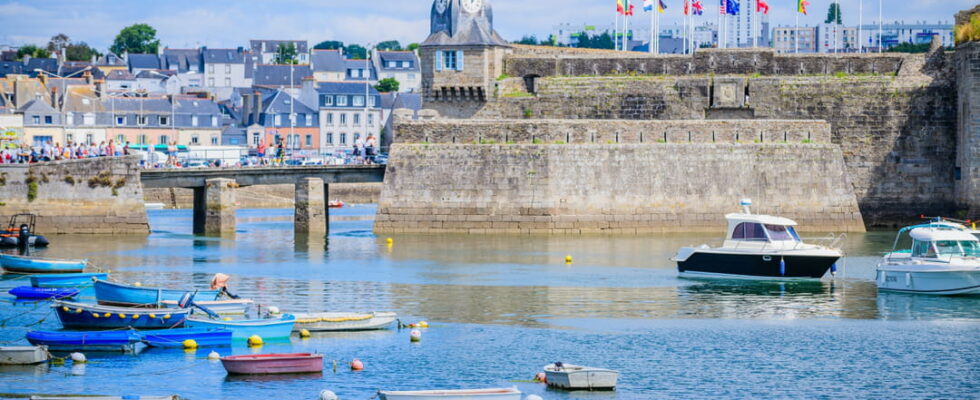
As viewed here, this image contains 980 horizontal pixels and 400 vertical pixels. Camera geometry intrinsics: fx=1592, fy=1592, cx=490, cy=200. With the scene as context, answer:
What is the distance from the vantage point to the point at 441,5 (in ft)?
196

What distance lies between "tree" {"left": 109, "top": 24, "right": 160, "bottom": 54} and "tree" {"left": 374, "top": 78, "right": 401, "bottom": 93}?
107 ft

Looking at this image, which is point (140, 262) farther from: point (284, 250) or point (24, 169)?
point (24, 169)

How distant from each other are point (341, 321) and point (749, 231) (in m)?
13.4

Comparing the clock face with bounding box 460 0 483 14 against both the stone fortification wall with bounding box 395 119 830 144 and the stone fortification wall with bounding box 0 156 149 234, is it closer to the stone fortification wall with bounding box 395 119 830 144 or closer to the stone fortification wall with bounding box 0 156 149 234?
the stone fortification wall with bounding box 395 119 830 144

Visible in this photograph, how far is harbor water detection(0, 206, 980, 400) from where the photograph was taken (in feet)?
90.9

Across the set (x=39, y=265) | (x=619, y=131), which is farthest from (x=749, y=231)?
(x=39, y=265)

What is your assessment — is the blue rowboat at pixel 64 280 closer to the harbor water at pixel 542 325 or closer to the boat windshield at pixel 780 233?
the harbor water at pixel 542 325

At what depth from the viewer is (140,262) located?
45.8 m

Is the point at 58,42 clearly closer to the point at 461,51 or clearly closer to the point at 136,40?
the point at 136,40

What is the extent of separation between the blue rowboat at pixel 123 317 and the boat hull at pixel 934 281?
17030mm

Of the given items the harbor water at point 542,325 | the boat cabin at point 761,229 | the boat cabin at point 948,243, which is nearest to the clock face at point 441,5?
the harbor water at point 542,325

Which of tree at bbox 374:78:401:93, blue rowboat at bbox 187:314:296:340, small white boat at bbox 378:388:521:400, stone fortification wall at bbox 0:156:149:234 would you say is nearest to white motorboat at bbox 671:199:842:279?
blue rowboat at bbox 187:314:296:340

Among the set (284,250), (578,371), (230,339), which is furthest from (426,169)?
(578,371)

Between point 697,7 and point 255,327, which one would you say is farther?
point 697,7
